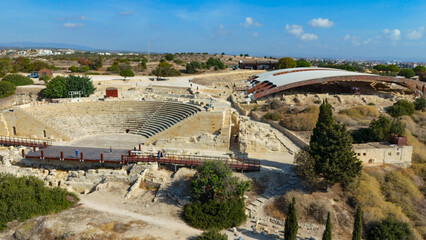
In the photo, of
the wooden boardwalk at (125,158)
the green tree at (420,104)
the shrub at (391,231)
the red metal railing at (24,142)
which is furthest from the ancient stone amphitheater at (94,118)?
the green tree at (420,104)

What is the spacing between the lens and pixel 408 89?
147 feet

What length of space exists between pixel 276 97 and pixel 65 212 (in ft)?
106

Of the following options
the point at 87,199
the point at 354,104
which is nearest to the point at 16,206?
the point at 87,199

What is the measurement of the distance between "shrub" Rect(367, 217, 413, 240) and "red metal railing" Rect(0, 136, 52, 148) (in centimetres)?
2340

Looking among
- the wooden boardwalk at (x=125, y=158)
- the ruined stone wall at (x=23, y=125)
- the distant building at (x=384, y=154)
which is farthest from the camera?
the ruined stone wall at (x=23, y=125)

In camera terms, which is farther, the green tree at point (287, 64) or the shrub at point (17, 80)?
the green tree at point (287, 64)

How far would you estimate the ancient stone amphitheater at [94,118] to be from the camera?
26.5 m

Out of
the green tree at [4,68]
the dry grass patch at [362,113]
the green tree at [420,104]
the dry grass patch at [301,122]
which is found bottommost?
the dry grass patch at [301,122]

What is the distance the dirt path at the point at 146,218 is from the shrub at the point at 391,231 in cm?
847

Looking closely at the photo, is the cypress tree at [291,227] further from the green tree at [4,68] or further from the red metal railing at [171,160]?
the green tree at [4,68]

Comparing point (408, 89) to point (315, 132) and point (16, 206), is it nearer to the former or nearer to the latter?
point (315, 132)

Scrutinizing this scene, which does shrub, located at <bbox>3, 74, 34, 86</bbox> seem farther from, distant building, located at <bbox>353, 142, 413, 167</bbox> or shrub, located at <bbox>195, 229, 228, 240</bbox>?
distant building, located at <bbox>353, 142, 413, 167</bbox>

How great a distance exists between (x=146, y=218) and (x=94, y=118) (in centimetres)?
1738

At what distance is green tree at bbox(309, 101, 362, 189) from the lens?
16.3m
